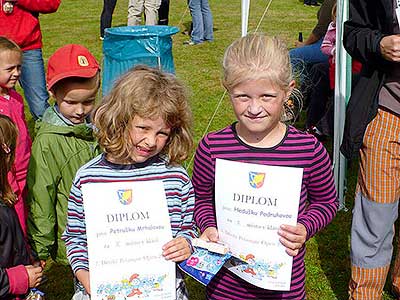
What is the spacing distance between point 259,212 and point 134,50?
3.96 m

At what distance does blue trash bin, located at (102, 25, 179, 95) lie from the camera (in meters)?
5.57

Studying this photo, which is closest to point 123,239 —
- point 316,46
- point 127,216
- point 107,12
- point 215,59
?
point 127,216

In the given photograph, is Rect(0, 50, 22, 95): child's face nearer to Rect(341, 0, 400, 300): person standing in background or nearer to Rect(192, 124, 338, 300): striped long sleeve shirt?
Rect(192, 124, 338, 300): striped long sleeve shirt

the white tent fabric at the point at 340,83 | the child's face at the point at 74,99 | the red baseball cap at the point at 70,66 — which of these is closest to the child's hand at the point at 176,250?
the child's face at the point at 74,99

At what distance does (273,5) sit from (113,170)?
13.5 meters

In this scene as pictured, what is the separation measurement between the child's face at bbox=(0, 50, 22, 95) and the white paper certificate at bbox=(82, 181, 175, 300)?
5.25 feet

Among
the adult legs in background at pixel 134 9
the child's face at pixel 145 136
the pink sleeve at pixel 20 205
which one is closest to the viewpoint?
the child's face at pixel 145 136

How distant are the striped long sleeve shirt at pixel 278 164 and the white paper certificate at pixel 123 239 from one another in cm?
25

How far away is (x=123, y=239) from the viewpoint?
1.94 m

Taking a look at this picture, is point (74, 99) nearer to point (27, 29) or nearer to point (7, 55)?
point (7, 55)

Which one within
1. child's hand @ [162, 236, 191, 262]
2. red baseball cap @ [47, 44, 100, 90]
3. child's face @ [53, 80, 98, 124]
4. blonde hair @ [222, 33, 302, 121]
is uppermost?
blonde hair @ [222, 33, 302, 121]

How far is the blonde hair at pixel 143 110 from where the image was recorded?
6.71 ft

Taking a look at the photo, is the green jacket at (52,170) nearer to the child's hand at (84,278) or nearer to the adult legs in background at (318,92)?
the child's hand at (84,278)

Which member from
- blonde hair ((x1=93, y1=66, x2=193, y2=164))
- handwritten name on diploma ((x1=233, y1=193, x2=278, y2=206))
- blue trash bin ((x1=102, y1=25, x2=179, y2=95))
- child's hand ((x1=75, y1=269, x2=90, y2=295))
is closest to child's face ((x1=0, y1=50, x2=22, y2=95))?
blonde hair ((x1=93, y1=66, x2=193, y2=164))
